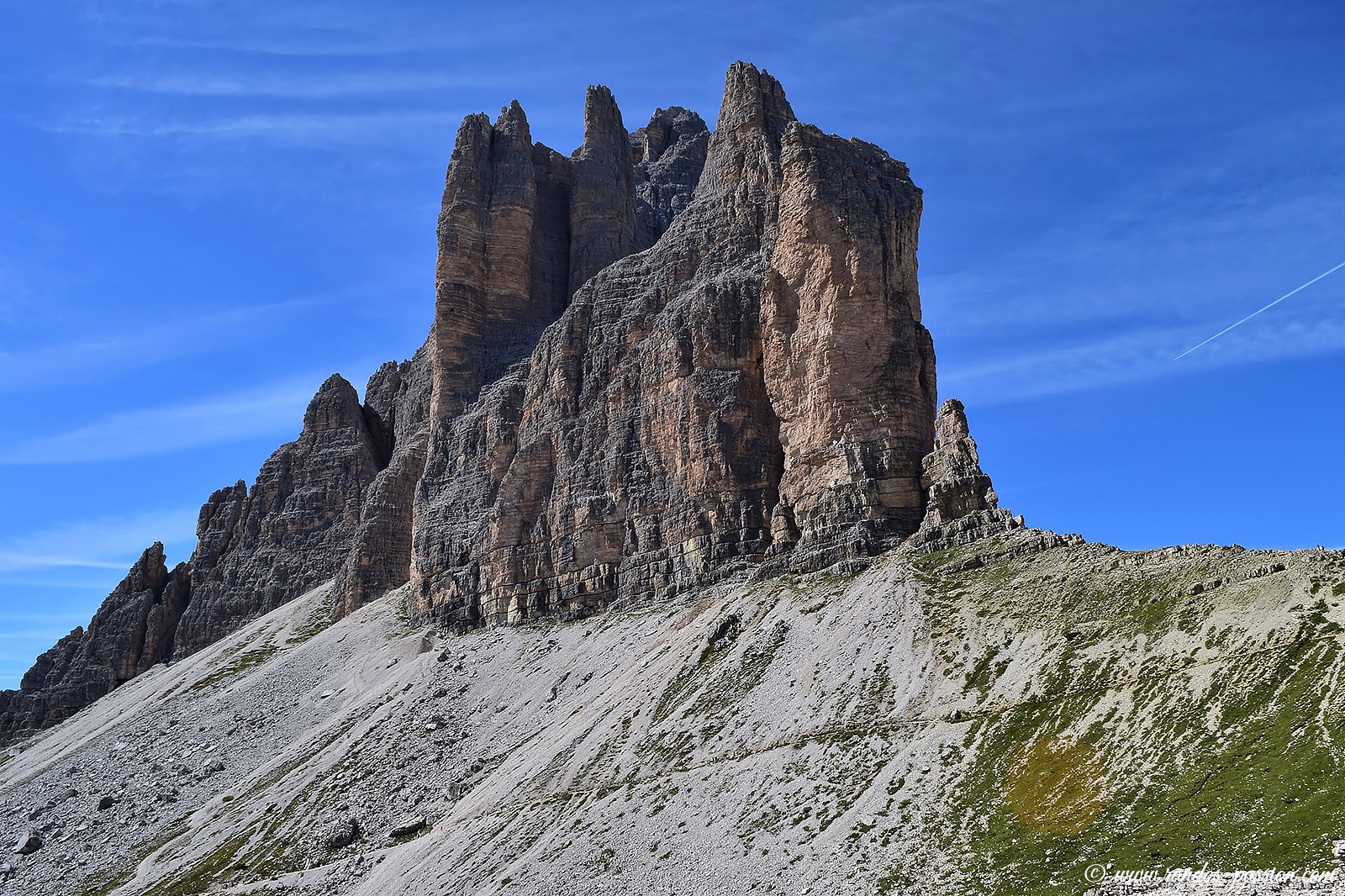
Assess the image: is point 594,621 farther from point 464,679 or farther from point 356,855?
point 356,855

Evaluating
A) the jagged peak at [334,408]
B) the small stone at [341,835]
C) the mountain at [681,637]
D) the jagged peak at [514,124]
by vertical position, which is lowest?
the small stone at [341,835]

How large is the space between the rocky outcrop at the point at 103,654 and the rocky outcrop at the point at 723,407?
61.5 m

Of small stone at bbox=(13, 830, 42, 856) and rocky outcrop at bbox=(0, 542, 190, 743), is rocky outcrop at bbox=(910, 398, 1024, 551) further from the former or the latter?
rocky outcrop at bbox=(0, 542, 190, 743)

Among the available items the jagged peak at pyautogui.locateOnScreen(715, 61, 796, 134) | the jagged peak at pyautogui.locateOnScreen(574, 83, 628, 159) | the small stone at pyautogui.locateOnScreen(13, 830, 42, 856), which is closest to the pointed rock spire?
the jagged peak at pyautogui.locateOnScreen(574, 83, 628, 159)

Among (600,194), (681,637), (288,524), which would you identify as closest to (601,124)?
(600,194)

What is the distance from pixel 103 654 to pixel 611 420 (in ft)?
319

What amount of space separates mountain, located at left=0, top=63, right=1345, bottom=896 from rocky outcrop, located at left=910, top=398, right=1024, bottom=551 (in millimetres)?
309

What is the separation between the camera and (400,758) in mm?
95750

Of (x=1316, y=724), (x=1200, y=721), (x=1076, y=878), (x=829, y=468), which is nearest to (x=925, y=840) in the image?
(x=1076, y=878)

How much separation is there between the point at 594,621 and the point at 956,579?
128ft

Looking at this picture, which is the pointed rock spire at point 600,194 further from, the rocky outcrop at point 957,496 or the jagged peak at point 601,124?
the rocky outcrop at point 957,496

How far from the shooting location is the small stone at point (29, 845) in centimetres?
10094

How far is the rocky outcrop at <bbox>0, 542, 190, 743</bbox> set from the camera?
167000 millimetres

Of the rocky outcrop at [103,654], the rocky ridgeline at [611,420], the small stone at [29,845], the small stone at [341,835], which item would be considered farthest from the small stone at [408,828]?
the rocky outcrop at [103,654]
